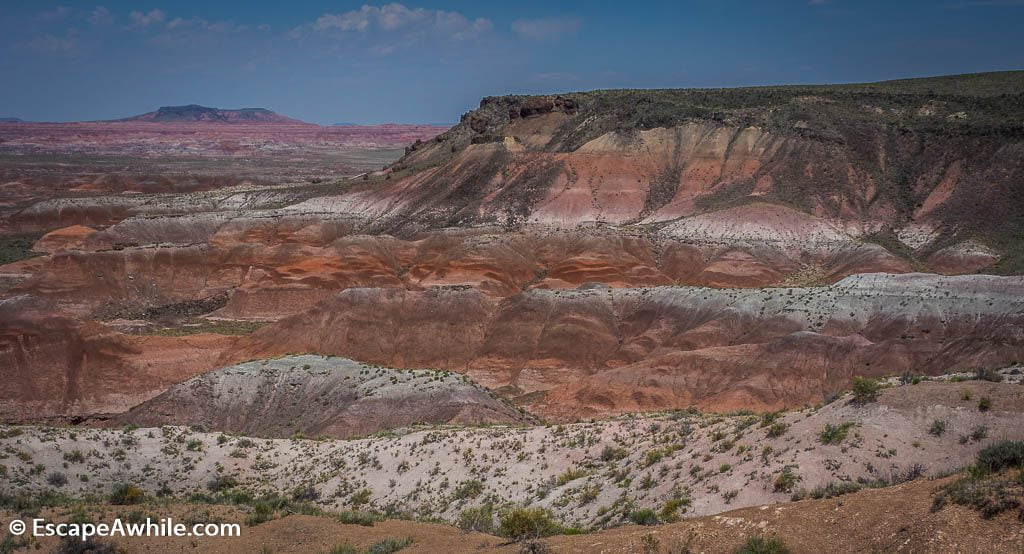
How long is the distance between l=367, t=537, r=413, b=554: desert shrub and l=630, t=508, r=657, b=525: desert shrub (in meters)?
4.35

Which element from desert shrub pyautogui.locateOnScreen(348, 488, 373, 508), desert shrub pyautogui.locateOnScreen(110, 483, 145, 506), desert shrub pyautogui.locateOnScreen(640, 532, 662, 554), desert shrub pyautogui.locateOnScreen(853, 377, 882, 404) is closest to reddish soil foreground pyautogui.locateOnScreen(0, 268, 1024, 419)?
desert shrub pyautogui.locateOnScreen(853, 377, 882, 404)

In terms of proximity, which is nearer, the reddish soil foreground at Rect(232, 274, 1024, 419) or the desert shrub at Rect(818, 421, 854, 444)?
the desert shrub at Rect(818, 421, 854, 444)

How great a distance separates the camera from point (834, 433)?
16281 mm

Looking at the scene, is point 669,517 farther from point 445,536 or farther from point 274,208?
point 274,208

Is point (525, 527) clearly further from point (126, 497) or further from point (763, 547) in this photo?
point (126, 497)

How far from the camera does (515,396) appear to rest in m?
47.1

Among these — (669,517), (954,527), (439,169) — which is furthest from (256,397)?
(439,169)

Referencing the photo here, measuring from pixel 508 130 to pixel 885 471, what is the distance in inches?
3723

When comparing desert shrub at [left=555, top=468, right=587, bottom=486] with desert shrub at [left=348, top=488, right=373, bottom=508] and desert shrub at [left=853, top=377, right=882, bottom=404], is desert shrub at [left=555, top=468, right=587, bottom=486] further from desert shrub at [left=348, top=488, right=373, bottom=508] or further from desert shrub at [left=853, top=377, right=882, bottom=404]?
desert shrub at [left=853, top=377, right=882, bottom=404]

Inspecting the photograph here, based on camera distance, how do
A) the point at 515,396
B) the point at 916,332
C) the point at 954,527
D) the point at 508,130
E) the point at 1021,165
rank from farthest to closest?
the point at 508,130
the point at 1021,165
the point at 515,396
the point at 916,332
the point at 954,527

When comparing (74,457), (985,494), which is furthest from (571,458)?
(74,457)

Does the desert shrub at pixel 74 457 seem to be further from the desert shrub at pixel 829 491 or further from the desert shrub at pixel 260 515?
the desert shrub at pixel 829 491

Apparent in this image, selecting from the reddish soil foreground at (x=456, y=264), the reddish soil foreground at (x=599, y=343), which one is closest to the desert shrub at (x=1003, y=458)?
the reddish soil foreground at (x=599, y=343)

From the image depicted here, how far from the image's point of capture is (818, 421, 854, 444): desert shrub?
53.0 ft
